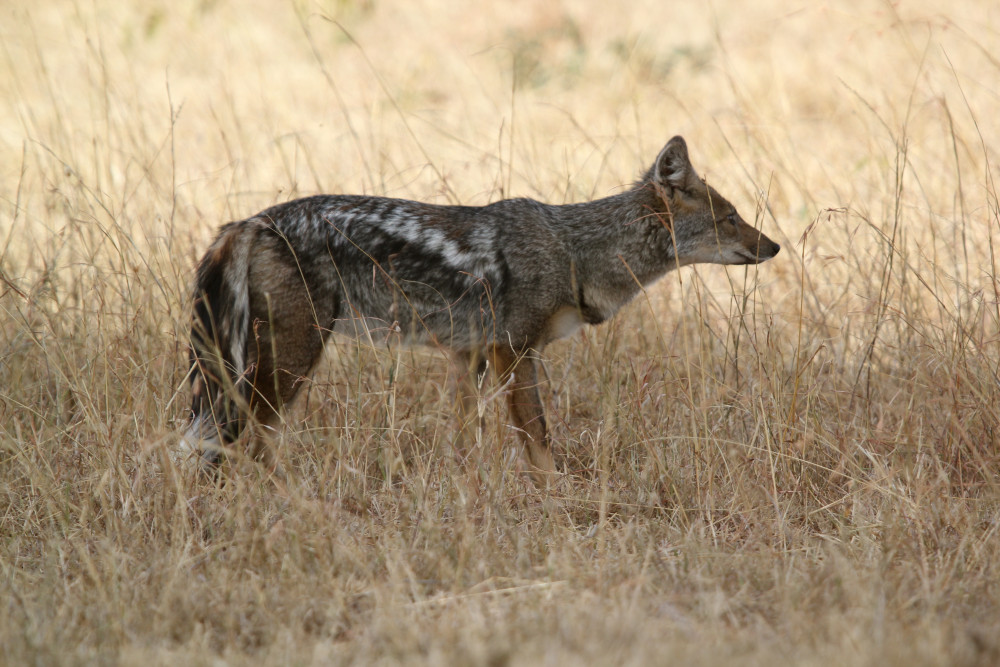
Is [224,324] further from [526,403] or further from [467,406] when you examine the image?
[526,403]

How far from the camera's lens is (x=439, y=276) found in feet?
15.7

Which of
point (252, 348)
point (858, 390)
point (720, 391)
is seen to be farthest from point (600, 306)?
point (252, 348)

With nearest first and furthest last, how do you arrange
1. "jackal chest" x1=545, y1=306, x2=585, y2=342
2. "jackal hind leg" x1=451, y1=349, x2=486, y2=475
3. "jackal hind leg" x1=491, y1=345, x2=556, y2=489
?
1. "jackal hind leg" x1=451, y1=349, x2=486, y2=475
2. "jackal hind leg" x1=491, y1=345, x2=556, y2=489
3. "jackal chest" x1=545, y1=306, x2=585, y2=342

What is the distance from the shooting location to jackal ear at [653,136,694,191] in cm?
500

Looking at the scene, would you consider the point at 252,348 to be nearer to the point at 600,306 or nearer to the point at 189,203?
the point at 600,306

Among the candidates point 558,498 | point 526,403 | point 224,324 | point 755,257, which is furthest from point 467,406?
point 755,257

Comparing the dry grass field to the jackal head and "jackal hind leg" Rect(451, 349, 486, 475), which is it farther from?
the jackal head

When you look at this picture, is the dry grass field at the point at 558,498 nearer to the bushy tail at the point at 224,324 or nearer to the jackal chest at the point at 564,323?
the bushy tail at the point at 224,324

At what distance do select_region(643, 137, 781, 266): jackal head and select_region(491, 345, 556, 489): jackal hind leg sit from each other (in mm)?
1072

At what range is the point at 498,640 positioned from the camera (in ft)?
9.00

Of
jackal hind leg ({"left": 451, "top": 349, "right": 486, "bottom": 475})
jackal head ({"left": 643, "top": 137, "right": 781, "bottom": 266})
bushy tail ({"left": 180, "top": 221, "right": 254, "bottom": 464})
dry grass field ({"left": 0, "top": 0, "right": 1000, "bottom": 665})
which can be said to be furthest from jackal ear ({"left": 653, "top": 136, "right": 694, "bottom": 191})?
bushy tail ({"left": 180, "top": 221, "right": 254, "bottom": 464})

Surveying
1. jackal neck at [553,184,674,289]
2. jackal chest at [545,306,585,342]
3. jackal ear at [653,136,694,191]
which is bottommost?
jackal chest at [545,306,585,342]

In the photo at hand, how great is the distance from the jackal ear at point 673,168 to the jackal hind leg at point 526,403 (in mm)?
1210

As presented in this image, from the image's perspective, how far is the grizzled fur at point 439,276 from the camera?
4461 mm
